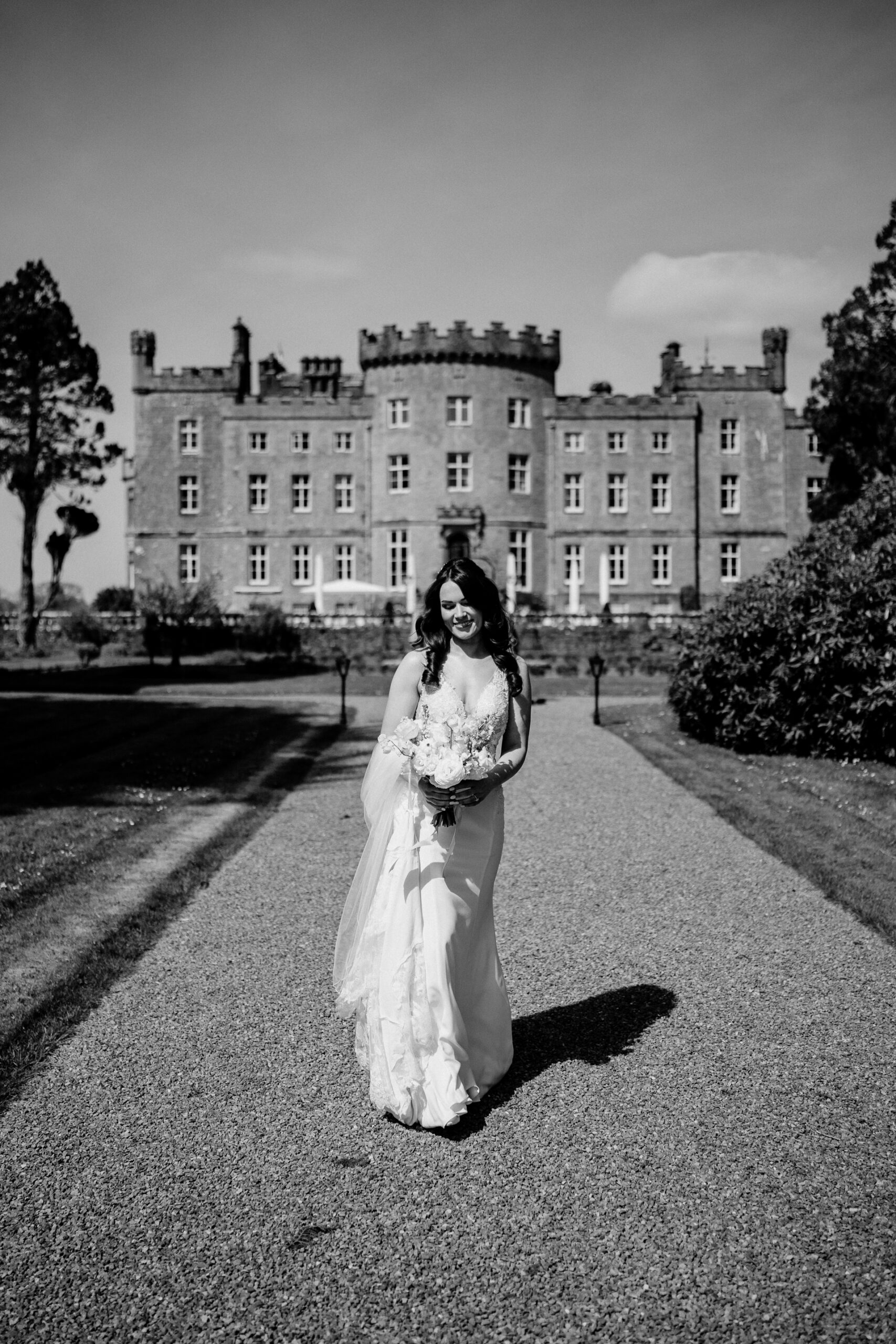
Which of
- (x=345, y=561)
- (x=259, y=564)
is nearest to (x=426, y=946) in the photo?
(x=345, y=561)

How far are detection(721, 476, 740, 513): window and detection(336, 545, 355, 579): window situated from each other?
1600 cm

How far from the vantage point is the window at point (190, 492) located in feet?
170

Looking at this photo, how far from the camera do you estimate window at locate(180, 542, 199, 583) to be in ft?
169

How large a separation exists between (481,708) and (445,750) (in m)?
0.31

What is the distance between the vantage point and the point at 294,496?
5078cm

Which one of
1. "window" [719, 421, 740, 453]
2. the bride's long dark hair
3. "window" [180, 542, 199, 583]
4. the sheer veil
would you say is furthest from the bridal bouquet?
"window" [719, 421, 740, 453]

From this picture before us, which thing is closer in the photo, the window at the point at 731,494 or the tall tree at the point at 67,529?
the tall tree at the point at 67,529

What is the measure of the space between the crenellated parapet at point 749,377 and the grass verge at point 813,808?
3930 centimetres

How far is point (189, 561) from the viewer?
170ft

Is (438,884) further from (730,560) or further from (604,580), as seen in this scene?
(730,560)

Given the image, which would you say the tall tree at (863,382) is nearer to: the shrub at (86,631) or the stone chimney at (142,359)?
the shrub at (86,631)

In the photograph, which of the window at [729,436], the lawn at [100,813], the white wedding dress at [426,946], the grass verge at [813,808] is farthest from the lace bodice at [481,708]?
the window at [729,436]

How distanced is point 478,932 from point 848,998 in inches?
73.3

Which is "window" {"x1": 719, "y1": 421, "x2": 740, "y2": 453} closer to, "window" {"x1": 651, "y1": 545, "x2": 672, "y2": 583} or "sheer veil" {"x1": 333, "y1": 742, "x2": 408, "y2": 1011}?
"window" {"x1": 651, "y1": 545, "x2": 672, "y2": 583}
